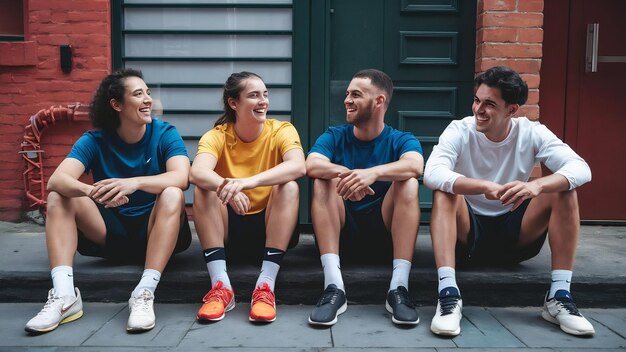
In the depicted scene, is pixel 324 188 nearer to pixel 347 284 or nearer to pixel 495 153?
pixel 347 284

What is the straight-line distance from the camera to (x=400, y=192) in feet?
11.1

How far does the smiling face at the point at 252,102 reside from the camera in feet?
12.0

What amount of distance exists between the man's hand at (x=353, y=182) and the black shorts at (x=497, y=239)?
0.65 meters

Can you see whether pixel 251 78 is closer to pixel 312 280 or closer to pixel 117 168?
pixel 117 168

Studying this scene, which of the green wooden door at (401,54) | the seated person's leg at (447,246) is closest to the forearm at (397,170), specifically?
the seated person's leg at (447,246)

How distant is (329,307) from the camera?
325cm

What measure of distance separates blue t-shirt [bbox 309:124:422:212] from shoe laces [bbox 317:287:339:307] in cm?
56

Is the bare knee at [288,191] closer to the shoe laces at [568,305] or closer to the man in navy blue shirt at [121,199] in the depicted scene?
the man in navy blue shirt at [121,199]

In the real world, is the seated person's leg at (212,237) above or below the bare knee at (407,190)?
below

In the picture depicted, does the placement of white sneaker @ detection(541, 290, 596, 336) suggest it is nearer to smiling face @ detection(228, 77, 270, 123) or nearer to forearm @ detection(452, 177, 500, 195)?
forearm @ detection(452, 177, 500, 195)

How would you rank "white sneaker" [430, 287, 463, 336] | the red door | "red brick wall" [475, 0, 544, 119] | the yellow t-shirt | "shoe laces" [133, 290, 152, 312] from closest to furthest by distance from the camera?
"white sneaker" [430, 287, 463, 336] < "shoe laces" [133, 290, 152, 312] < the yellow t-shirt < "red brick wall" [475, 0, 544, 119] < the red door

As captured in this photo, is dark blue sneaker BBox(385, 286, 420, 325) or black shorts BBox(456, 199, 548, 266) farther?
black shorts BBox(456, 199, 548, 266)

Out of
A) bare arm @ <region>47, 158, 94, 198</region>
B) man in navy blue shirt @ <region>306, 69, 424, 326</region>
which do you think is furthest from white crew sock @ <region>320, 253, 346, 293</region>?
bare arm @ <region>47, 158, 94, 198</region>

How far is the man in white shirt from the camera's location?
3193 mm
